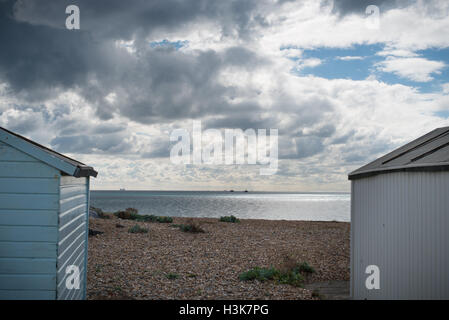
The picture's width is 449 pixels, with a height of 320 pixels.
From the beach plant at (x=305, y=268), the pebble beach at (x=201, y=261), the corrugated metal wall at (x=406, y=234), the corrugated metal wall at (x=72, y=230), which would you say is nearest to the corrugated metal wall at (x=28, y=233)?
the corrugated metal wall at (x=72, y=230)

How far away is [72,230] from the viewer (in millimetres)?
6051

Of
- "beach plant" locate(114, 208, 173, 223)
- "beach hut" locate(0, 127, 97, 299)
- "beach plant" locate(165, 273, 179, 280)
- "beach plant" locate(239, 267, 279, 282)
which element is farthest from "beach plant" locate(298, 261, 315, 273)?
"beach plant" locate(114, 208, 173, 223)

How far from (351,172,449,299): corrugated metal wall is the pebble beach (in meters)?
2.06

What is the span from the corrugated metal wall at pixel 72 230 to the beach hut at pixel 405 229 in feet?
18.5

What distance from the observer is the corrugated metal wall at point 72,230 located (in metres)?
5.20

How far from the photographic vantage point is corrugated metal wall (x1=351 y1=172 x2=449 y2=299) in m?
5.54

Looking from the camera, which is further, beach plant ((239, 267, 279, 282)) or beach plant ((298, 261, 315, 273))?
beach plant ((298, 261, 315, 273))

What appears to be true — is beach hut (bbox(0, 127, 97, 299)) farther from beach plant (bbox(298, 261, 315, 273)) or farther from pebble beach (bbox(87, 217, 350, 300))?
beach plant (bbox(298, 261, 315, 273))

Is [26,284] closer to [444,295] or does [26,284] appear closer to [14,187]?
[14,187]

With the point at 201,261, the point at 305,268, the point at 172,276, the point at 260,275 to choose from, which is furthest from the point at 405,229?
the point at 201,261

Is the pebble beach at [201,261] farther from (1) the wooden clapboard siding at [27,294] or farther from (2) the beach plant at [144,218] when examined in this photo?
(2) the beach plant at [144,218]

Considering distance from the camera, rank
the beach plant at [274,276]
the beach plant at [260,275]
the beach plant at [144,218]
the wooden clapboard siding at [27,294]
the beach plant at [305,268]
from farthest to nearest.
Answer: the beach plant at [144,218]
the beach plant at [305,268]
the beach plant at [260,275]
the beach plant at [274,276]
the wooden clapboard siding at [27,294]
